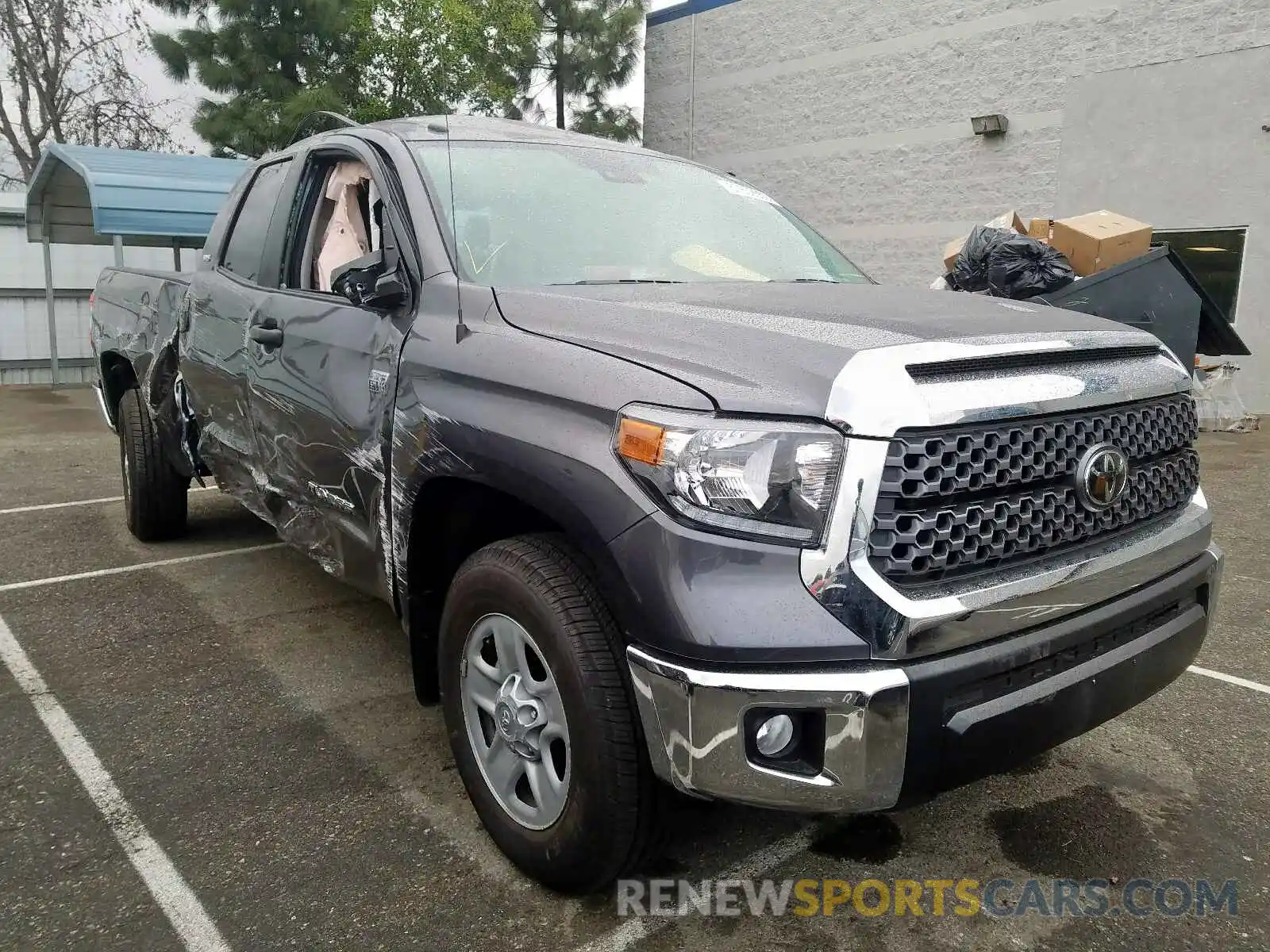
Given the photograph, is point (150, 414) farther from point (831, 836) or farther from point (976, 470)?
point (976, 470)

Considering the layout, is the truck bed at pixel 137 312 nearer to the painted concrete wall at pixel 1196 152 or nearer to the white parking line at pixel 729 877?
the white parking line at pixel 729 877

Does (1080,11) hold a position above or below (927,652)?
above

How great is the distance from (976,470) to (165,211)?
Result: 39.0ft

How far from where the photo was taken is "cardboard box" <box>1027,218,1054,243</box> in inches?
311

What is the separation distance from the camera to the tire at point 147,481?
5102 millimetres

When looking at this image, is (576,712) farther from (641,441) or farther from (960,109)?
(960,109)

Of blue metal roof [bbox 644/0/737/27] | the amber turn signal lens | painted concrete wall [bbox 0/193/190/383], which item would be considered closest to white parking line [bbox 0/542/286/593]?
the amber turn signal lens

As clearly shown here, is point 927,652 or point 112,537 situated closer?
point 927,652

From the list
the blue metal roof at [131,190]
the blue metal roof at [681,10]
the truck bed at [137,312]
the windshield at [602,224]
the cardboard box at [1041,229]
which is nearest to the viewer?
the windshield at [602,224]

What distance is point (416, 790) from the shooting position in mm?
2842

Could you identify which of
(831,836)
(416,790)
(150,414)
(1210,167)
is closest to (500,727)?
(416,790)

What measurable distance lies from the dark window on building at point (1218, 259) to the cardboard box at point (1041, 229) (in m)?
4.68

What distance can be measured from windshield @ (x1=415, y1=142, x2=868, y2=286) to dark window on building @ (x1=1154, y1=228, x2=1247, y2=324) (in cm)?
1041

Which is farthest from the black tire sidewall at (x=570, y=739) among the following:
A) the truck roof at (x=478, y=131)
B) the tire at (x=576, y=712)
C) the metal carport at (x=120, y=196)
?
the metal carport at (x=120, y=196)
